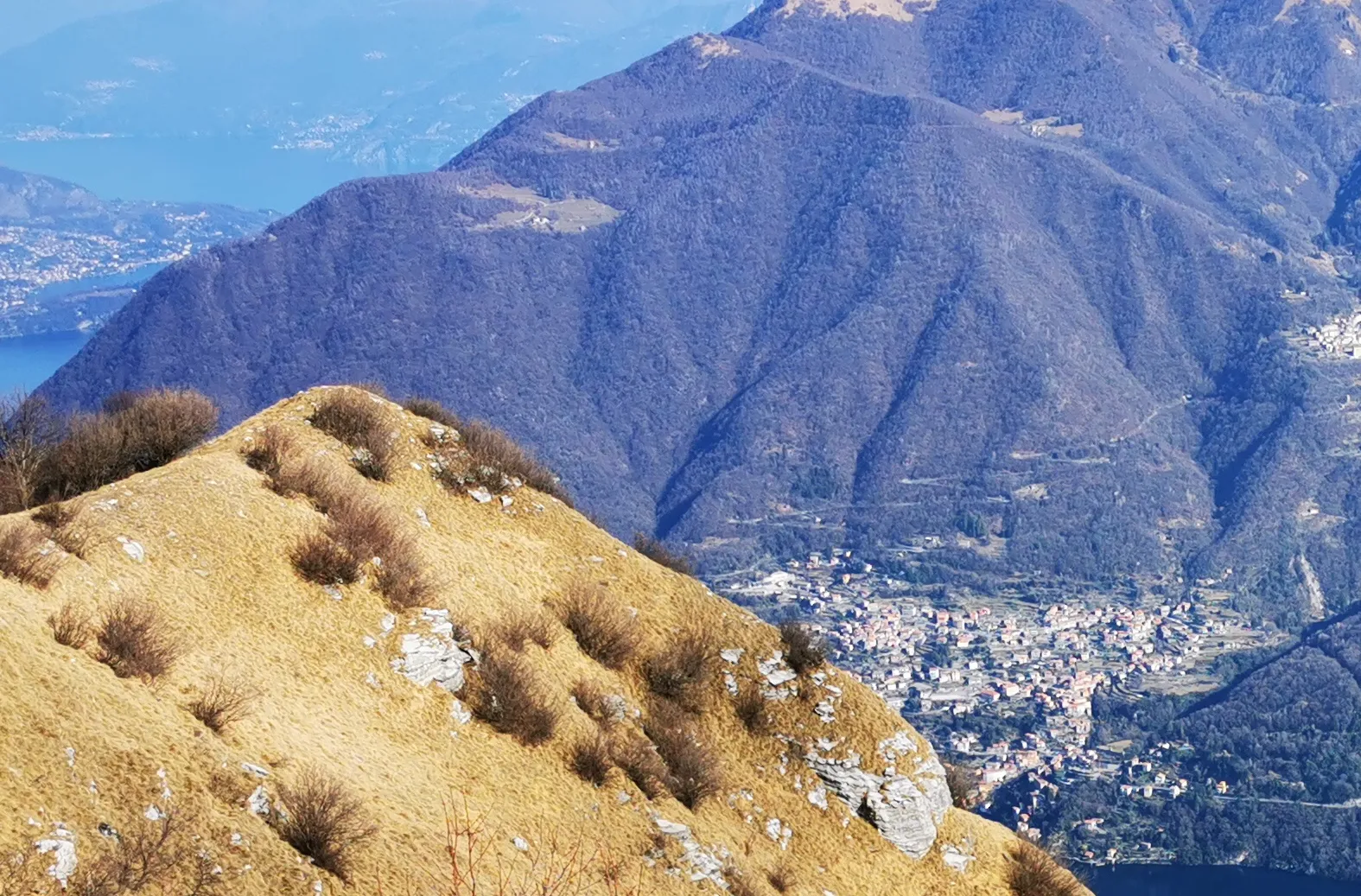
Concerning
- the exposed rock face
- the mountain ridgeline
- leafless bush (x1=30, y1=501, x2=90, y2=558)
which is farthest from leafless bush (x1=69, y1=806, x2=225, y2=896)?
the mountain ridgeline

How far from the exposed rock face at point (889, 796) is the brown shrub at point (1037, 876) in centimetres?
144

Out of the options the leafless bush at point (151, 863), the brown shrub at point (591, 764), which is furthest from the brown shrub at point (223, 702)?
the brown shrub at point (591, 764)

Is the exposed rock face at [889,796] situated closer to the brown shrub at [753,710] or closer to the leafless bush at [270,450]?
the brown shrub at [753,710]

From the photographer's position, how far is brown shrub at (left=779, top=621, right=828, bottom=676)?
2366 centimetres

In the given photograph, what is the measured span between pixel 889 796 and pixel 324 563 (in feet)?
28.0

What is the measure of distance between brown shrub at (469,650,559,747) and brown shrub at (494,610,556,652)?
0.73m

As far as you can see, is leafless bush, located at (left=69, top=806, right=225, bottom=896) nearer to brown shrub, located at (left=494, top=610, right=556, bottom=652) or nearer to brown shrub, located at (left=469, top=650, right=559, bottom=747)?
brown shrub, located at (left=469, top=650, right=559, bottom=747)

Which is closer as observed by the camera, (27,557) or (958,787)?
(27,557)

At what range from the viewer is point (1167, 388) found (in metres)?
168

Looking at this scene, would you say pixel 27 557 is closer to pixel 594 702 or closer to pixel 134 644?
pixel 134 644

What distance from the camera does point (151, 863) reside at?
14.2 metres

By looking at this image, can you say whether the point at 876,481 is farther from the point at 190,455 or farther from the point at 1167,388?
the point at 190,455

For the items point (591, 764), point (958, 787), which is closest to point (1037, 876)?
point (958, 787)

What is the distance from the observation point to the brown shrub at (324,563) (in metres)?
21.0
